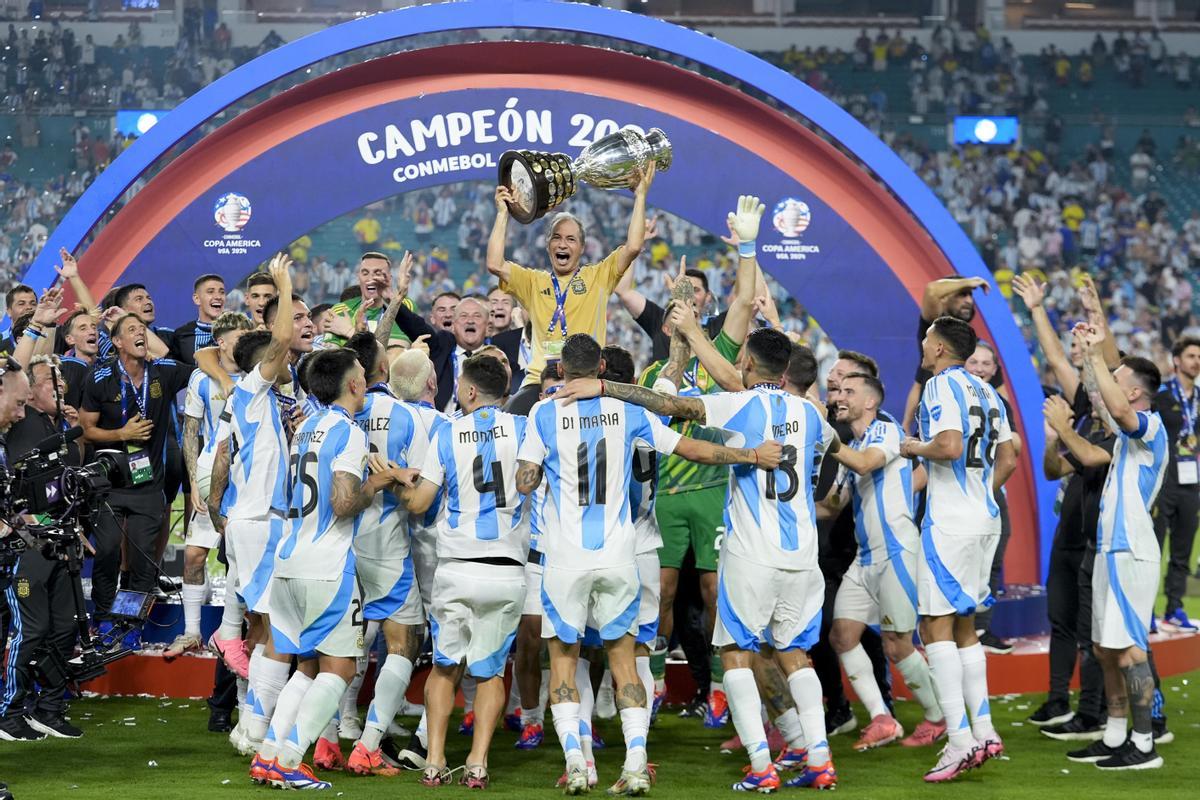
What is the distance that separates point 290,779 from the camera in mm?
6887

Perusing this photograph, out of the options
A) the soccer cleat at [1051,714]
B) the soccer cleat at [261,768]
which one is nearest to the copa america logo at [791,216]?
the soccer cleat at [1051,714]

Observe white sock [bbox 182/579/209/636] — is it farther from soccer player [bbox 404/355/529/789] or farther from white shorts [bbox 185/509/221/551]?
soccer player [bbox 404/355/529/789]

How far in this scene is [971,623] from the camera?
7656 mm

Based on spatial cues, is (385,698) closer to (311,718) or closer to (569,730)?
(311,718)

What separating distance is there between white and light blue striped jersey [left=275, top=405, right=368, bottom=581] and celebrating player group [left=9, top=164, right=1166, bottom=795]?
0.01 m

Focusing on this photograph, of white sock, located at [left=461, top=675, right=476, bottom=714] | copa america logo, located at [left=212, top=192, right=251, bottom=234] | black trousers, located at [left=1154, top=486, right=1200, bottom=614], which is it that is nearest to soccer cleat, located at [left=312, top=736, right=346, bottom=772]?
white sock, located at [left=461, top=675, right=476, bottom=714]

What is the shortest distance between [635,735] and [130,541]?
151 inches

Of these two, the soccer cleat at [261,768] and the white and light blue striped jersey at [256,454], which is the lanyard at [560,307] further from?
the soccer cleat at [261,768]

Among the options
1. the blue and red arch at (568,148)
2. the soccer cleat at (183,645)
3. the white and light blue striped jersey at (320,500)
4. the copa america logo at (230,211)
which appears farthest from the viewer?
the copa america logo at (230,211)

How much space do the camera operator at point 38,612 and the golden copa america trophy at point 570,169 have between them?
2.80 metres

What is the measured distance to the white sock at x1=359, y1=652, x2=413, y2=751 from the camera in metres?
7.29

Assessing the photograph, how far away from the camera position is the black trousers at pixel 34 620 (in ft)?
26.0

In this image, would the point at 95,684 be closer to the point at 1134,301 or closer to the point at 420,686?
the point at 420,686

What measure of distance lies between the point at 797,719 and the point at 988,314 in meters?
4.41
